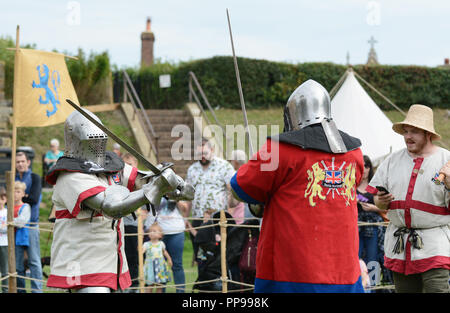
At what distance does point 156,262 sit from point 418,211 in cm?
343

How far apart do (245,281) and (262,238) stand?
118 inches

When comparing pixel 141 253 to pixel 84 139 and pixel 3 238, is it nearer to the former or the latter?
pixel 3 238

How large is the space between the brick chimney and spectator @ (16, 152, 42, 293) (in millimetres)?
13850

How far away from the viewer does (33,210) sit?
7859mm

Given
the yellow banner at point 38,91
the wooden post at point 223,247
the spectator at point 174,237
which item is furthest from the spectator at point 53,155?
the wooden post at point 223,247

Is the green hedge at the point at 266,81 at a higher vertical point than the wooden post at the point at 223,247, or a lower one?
higher

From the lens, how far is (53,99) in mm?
6801

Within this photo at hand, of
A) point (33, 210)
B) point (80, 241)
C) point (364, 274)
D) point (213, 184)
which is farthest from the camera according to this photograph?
point (33, 210)

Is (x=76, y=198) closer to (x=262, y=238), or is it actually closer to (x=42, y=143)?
(x=262, y=238)

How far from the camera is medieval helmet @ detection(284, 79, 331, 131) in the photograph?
12.5 feet

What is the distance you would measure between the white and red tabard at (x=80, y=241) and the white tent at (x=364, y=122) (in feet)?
20.5

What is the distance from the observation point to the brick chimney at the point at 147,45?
71.3 ft

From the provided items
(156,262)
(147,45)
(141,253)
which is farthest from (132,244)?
(147,45)

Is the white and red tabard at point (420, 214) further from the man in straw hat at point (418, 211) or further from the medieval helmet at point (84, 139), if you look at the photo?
the medieval helmet at point (84, 139)
